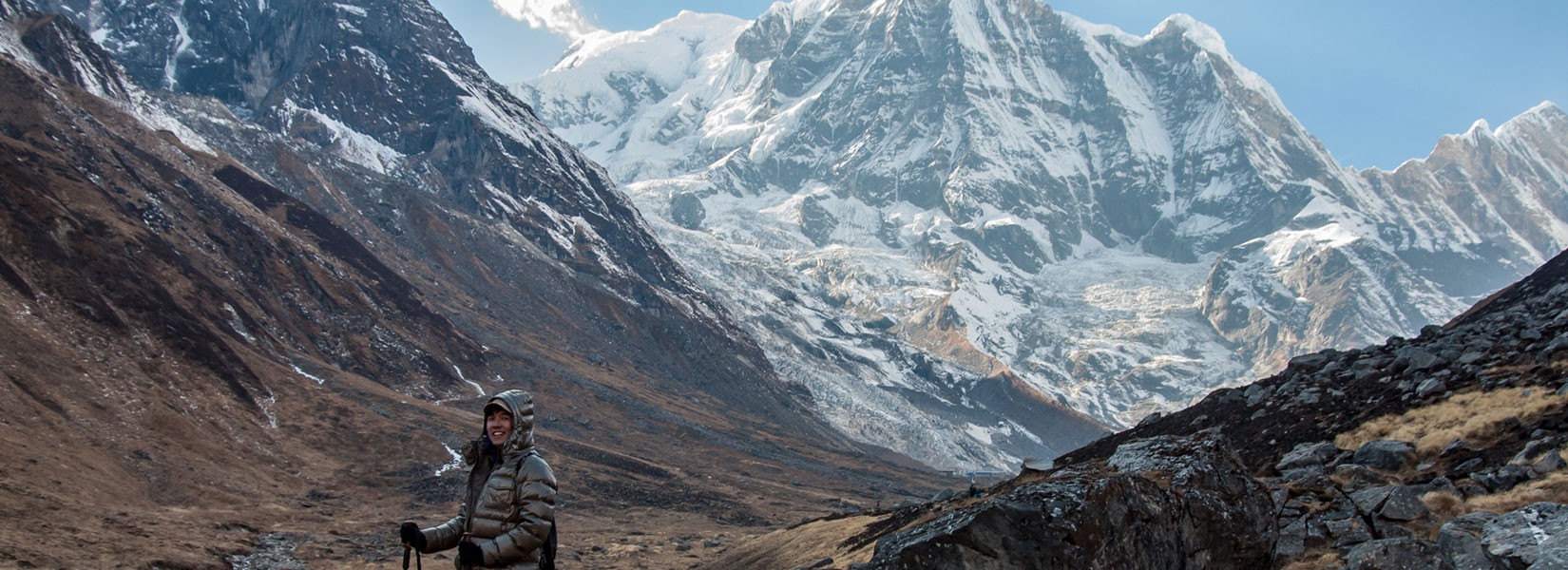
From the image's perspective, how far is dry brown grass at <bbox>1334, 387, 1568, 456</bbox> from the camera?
94.0 feet

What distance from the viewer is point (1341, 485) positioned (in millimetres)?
26141

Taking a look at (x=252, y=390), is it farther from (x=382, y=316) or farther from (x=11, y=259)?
(x=382, y=316)

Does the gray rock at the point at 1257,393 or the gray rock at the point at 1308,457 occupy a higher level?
the gray rock at the point at 1257,393

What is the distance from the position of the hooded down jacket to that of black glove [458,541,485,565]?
0.10 metres

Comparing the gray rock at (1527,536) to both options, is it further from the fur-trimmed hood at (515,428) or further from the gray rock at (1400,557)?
the fur-trimmed hood at (515,428)

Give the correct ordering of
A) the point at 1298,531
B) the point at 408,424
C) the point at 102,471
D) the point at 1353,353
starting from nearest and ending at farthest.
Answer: the point at 1298,531
the point at 1353,353
the point at 102,471
the point at 408,424

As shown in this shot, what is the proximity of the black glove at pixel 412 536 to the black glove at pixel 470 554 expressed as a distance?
570mm

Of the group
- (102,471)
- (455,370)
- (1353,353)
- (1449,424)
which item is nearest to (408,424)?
(455,370)

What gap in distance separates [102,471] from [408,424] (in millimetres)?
59857

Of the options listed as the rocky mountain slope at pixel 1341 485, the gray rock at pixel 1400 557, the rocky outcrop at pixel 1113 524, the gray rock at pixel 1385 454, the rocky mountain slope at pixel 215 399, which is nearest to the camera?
the rocky outcrop at pixel 1113 524

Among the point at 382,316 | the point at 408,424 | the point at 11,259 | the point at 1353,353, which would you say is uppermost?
the point at 382,316

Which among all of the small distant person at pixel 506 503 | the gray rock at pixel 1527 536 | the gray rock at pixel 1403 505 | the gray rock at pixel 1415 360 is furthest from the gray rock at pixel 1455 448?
the small distant person at pixel 506 503

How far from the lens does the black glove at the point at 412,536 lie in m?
11.7

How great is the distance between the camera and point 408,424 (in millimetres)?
143000
